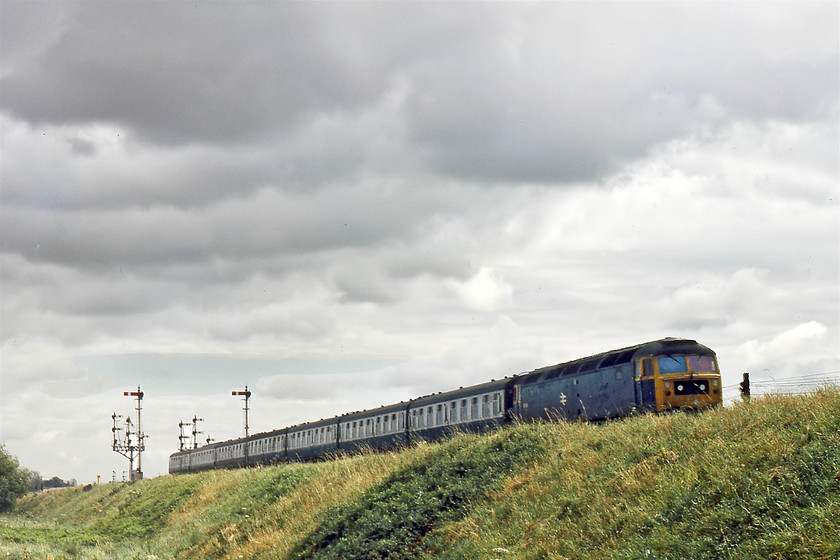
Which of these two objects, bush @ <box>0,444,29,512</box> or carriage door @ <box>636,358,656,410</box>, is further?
bush @ <box>0,444,29,512</box>

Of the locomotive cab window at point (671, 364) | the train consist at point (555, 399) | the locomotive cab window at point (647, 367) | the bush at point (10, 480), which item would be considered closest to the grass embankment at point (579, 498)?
the locomotive cab window at point (647, 367)

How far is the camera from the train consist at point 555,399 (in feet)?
85.4

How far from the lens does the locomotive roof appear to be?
26344mm

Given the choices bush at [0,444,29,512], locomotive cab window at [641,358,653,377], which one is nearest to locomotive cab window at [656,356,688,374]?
locomotive cab window at [641,358,653,377]

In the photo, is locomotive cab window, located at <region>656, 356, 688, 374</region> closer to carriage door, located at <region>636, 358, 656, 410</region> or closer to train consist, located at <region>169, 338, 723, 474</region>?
train consist, located at <region>169, 338, 723, 474</region>

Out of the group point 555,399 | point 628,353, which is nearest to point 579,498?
point 628,353

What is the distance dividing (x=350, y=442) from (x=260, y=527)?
21236 mm

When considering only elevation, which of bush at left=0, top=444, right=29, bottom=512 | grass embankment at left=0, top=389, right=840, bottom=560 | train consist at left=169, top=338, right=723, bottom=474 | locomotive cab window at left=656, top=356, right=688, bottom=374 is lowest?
bush at left=0, top=444, right=29, bottom=512

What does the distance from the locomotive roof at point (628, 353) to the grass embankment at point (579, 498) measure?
615 centimetres

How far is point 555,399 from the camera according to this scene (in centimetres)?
3095

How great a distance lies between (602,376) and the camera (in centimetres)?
2814

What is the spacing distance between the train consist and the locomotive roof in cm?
3

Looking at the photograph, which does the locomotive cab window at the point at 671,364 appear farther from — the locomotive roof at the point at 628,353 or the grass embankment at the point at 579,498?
the grass embankment at the point at 579,498

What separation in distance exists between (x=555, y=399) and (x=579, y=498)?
1555 cm
